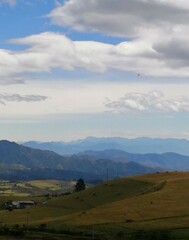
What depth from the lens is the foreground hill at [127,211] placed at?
97812 millimetres

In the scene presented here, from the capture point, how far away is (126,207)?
127312mm

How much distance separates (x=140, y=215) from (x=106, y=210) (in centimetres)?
1032

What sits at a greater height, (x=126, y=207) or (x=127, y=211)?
(x=126, y=207)

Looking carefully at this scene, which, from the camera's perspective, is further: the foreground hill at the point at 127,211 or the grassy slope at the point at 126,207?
the grassy slope at the point at 126,207

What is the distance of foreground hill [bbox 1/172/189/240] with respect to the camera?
97.8m

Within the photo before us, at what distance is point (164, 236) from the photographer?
89.9 meters

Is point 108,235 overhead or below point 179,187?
below

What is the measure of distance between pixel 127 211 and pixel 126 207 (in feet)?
12.8

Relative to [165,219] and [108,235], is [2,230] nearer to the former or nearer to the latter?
[108,235]

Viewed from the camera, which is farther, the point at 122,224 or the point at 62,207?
the point at 62,207

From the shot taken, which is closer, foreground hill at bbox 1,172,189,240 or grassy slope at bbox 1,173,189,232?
foreground hill at bbox 1,172,189,240

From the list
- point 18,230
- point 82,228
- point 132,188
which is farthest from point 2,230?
point 132,188

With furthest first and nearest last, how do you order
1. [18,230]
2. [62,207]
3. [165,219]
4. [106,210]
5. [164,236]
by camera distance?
[62,207], [106,210], [165,219], [18,230], [164,236]

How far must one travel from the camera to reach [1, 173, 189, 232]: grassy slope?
113438mm
